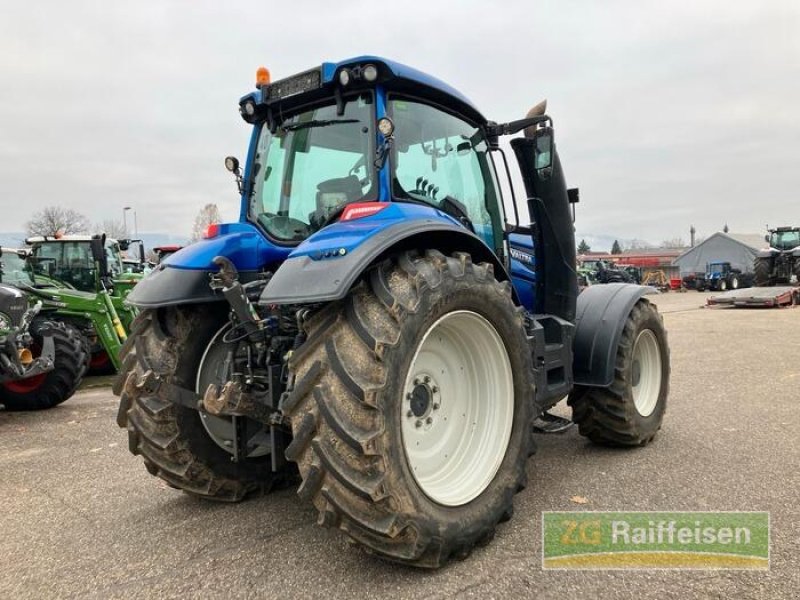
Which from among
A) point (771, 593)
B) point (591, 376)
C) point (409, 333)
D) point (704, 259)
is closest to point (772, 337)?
point (591, 376)

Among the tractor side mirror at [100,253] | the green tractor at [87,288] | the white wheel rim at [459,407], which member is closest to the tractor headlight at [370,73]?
the white wheel rim at [459,407]

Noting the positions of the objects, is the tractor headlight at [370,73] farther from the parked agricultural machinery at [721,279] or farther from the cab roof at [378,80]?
the parked agricultural machinery at [721,279]

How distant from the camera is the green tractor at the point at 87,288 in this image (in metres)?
9.24

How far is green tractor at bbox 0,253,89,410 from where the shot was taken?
22.7ft

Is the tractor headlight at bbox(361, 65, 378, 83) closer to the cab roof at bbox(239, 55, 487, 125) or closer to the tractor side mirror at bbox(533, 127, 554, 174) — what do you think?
the cab roof at bbox(239, 55, 487, 125)

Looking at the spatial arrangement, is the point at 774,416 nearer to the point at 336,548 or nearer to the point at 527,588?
the point at 527,588

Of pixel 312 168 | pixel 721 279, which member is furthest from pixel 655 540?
pixel 721 279

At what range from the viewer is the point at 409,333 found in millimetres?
2584

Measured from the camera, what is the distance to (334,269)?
2514 mm

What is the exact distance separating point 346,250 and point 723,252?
2282 inches

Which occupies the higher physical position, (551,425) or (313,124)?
(313,124)

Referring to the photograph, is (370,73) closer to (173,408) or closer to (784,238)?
(173,408)

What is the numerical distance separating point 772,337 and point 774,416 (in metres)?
7.61

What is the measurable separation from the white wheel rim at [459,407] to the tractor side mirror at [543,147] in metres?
1.44
